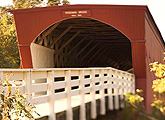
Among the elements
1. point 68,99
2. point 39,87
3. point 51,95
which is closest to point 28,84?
point 39,87

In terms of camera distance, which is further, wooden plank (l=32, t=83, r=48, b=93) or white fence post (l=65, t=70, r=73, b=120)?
white fence post (l=65, t=70, r=73, b=120)

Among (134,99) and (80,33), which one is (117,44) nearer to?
(80,33)

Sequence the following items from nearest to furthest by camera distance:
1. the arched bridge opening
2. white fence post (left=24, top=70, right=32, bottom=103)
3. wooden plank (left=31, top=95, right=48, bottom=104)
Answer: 1. white fence post (left=24, top=70, right=32, bottom=103)
2. wooden plank (left=31, top=95, right=48, bottom=104)
3. the arched bridge opening

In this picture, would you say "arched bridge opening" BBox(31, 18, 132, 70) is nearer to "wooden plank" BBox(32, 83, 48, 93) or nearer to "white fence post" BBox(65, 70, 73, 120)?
"white fence post" BBox(65, 70, 73, 120)

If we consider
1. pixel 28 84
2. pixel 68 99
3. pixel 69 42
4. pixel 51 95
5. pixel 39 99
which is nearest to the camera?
pixel 28 84

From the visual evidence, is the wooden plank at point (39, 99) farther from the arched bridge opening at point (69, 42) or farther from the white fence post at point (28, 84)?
the arched bridge opening at point (69, 42)

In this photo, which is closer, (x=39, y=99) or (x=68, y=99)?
(x=39, y=99)

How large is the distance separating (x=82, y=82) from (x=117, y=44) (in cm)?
1810

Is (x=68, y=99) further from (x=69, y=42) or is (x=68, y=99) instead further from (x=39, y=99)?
(x=69, y=42)

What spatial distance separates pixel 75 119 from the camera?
6.32 meters

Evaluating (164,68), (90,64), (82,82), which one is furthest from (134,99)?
(90,64)

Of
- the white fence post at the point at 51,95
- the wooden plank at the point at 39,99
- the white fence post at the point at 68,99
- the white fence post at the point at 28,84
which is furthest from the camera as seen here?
the white fence post at the point at 68,99

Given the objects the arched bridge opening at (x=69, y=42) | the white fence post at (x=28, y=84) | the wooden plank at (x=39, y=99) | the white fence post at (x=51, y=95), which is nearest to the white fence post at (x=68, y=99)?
the white fence post at (x=51, y=95)

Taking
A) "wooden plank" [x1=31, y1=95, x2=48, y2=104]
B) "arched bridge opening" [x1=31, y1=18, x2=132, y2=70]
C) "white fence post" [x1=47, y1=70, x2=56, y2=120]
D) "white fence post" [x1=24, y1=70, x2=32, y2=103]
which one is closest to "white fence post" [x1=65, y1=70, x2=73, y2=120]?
"white fence post" [x1=47, y1=70, x2=56, y2=120]
